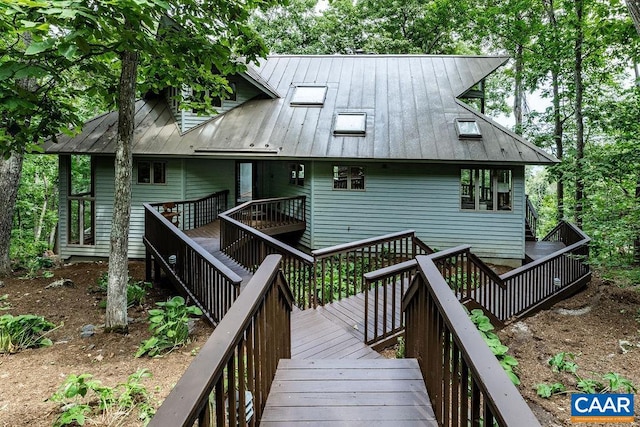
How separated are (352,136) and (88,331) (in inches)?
326

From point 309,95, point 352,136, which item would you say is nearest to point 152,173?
point 309,95

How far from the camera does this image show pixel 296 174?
40.6 feet

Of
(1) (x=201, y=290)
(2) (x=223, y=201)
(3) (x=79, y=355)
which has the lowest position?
(3) (x=79, y=355)

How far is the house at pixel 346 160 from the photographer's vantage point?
411 inches

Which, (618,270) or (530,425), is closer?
(530,425)

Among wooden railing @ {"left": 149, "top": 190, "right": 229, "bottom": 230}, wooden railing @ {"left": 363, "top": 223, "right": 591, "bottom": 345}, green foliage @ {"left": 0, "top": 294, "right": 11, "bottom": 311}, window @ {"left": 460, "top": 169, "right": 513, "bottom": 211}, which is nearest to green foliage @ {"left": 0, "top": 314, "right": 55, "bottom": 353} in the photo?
green foliage @ {"left": 0, "top": 294, "right": 11, "bottom": 311}

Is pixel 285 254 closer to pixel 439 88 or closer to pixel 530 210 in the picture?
pixel 439 88

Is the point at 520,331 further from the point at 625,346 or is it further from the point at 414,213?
A: the point at 414,213

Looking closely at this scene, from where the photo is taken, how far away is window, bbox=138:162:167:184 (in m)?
11.3

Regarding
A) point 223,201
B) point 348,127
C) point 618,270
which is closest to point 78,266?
point 223,201

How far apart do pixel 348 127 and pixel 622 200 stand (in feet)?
22.9

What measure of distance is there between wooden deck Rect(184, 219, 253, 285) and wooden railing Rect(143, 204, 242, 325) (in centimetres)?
99

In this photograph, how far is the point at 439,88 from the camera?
12.6 meters

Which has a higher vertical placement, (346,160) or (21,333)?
(346,160)
